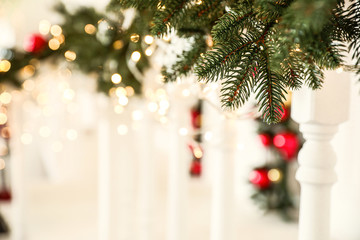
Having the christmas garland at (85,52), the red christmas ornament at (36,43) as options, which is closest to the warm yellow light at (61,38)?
the christmas garland at (85,52)

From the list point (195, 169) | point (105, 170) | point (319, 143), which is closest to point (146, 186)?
point (105, 170)

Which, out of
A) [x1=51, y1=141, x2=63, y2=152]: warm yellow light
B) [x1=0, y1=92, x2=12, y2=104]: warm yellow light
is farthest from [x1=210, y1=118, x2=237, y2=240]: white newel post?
[x1=51, y1=141, x2=63, y2=152]: warm yellow light

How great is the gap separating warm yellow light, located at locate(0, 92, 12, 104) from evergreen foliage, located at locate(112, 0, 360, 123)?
132 centimetres

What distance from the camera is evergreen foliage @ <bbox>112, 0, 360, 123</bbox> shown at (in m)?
0.49

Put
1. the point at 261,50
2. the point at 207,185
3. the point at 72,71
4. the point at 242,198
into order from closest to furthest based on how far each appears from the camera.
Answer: the point at 261,50 → the point at 72,71 → the point at 242,198 → the point at 207,185

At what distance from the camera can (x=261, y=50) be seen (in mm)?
568

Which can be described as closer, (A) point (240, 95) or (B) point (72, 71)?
(A) point (240, 95)

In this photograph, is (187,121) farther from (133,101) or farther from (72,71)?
(72,71)

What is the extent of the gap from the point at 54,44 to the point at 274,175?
128 cm

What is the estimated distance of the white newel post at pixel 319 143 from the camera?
693 millimetres

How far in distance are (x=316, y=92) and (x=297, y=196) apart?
5.47 ft

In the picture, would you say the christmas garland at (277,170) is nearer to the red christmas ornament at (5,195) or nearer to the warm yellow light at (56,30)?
the warm yellow light at (56,30)

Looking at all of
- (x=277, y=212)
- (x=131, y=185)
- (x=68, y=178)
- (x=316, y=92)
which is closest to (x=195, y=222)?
(x=277, y=212)

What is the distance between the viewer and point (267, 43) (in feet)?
1.81
